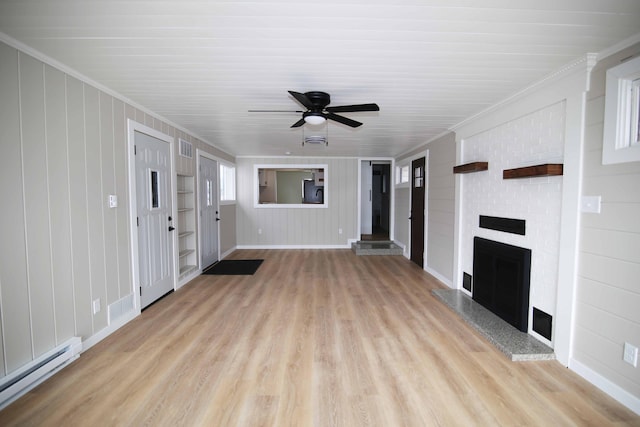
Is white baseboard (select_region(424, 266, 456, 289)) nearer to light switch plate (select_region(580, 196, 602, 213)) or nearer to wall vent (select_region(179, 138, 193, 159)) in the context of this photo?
light switch plate (select_region(580, 196, 602, 213))

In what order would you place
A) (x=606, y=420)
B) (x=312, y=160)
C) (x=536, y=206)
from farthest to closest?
(x=312, y=160), (x=536, y=206), (x=606, y=420)

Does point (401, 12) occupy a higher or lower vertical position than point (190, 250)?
higher

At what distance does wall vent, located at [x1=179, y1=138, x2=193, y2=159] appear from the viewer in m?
4.19

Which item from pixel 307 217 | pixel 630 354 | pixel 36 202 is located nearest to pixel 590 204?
pixel 630 354

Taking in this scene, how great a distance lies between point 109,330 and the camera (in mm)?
2719

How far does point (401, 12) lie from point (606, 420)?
9.02 ft

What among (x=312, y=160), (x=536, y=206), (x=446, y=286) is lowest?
(x=446, y=286)

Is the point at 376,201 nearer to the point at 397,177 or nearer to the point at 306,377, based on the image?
the point at 397,177

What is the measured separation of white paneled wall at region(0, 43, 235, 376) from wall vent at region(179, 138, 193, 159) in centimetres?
125

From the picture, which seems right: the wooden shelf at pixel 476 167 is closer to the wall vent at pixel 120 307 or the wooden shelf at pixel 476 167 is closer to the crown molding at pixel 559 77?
the crown molding at pixel 559 77

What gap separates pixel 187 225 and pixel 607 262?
16.8 ft

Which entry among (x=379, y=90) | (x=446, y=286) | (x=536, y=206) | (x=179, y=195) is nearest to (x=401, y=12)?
(x=379, y=90)

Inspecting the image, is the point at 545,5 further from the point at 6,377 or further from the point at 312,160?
the point at 312,160

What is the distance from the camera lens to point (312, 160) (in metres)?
7.07
